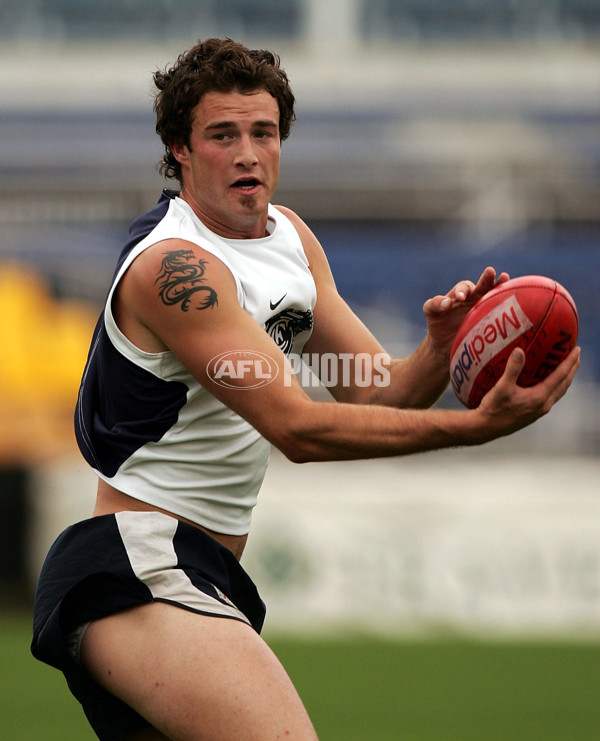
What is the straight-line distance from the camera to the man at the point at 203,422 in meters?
2.83

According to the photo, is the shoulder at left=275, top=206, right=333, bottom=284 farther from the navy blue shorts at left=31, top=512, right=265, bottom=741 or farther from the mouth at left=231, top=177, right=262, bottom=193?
the navy blue shorts at left=31, top=512, right=265, bottom=741

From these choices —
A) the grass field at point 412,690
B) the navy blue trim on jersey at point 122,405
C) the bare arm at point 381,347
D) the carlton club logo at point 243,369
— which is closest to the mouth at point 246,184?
the navy blue trim on jersey at point 122,405

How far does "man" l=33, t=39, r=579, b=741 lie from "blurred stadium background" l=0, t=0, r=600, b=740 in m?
3.88

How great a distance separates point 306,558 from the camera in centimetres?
957

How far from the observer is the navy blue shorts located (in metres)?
2.98

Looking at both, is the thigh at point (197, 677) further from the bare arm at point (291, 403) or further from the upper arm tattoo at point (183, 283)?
the upper arm tattoo at point (183, 283)

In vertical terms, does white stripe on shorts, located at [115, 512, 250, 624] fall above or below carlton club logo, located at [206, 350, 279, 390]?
below

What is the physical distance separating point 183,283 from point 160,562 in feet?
2.31

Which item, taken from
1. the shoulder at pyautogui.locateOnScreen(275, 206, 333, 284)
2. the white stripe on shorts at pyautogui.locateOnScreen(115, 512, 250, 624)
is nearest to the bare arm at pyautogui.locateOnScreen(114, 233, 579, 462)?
the white stripe on shorts at pyautogui.locateOnScreen(115, 512, 250, 624)

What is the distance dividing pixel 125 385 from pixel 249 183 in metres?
0.65

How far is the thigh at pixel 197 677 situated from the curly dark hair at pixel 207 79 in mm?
1332

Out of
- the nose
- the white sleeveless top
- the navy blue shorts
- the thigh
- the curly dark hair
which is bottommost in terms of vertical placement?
the thigh

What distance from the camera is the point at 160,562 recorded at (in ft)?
9.88

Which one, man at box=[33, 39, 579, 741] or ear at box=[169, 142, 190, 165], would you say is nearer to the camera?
man at box=[33, 39, 579, 741]
